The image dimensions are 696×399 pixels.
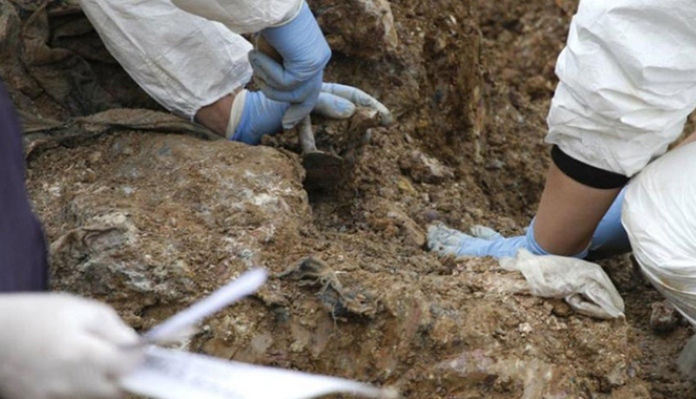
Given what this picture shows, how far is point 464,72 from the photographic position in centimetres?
238

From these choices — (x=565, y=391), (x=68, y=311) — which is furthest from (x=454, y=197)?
(x=68, y=311)

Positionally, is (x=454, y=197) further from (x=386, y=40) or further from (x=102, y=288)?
(x=102, y=288)

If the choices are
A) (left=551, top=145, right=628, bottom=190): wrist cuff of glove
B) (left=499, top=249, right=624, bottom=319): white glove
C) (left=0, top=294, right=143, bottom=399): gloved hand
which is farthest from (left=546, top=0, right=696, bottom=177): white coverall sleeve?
(left=0, top=294, right=143, bottom=399): gloved hand

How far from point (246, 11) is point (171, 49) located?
0.96 feet

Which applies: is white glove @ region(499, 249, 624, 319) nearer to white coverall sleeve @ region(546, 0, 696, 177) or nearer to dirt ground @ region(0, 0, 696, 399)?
dirt ground @ region(0, 0, 696, 399)

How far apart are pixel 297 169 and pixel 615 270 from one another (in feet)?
2.27

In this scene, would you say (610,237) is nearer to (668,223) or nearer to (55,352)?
(668,223)

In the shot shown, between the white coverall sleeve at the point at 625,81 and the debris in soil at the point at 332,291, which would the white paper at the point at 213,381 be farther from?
the white coverall sleeve at the point at 625,81

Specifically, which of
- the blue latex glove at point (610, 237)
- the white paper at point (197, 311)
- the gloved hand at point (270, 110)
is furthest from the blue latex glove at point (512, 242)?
the white paper at point (197, 311)

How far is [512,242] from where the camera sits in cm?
195

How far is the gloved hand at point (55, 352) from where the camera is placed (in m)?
0.72

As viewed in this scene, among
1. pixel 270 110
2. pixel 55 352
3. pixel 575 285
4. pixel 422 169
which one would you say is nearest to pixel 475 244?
pixel 422 169

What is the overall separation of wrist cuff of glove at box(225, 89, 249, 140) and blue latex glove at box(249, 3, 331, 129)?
10 centimetres

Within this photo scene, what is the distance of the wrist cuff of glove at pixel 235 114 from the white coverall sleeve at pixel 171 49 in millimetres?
30
